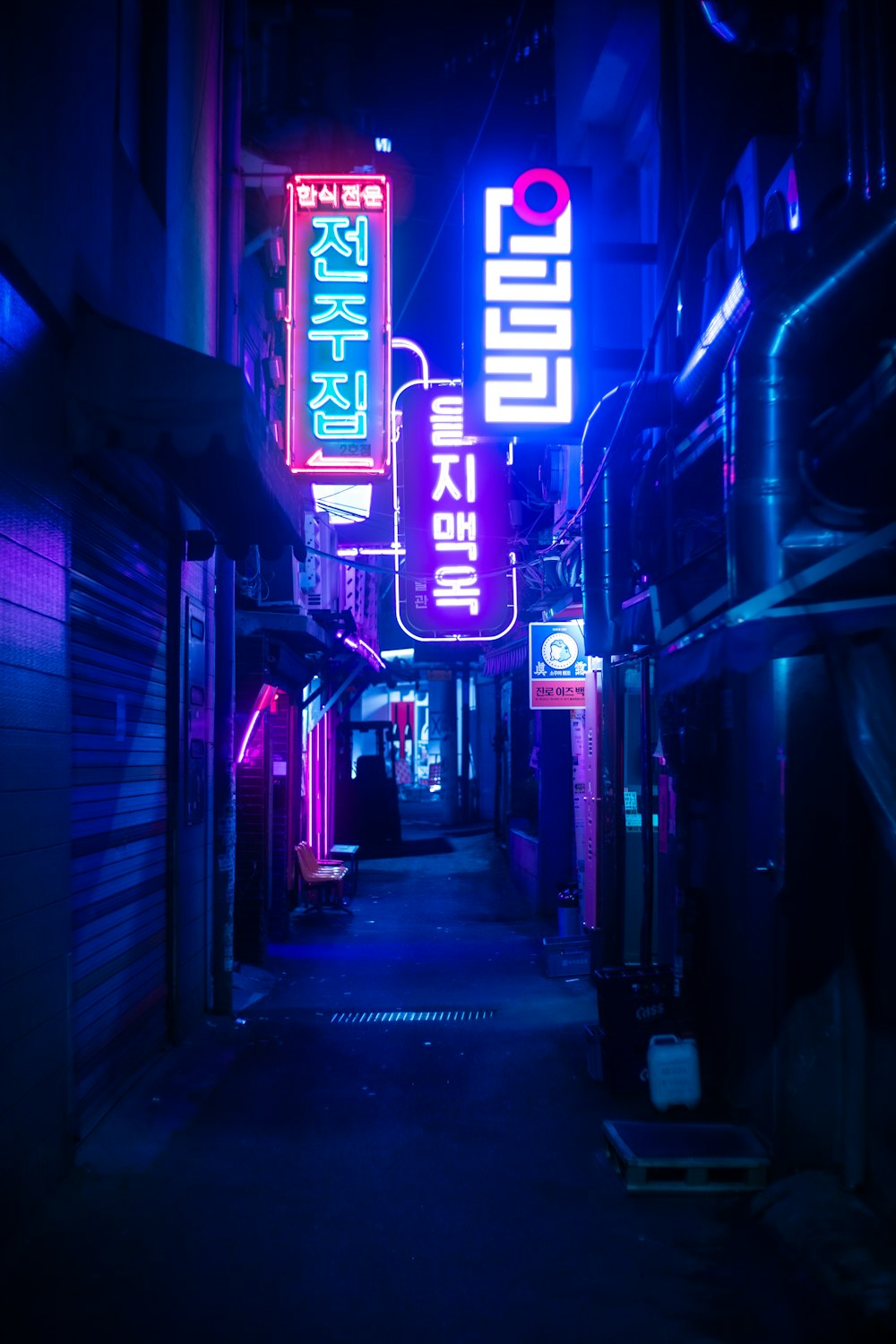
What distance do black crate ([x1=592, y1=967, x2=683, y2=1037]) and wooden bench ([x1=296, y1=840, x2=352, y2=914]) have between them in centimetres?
879

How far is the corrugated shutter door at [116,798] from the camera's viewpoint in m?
6.24

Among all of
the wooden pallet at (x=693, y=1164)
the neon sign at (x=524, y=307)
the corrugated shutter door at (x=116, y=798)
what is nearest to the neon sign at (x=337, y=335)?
the neon sign at (x=524, y=307)

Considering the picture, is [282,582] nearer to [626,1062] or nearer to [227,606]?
[227,606]

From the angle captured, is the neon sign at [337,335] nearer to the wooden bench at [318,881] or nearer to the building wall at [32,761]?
the building wall at [32,761]

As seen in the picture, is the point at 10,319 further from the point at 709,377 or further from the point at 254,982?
the point at 254,982

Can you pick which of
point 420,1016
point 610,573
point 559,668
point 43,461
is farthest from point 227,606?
point 559,668

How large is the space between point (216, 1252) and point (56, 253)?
519 centimetres

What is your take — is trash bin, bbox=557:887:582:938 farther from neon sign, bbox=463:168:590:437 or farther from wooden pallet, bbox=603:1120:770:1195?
wooden pallet, bbox=603:1120:770:1195

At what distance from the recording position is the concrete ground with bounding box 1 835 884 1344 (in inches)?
171

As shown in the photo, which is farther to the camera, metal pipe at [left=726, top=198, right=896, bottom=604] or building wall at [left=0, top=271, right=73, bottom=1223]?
metal pipe at [left=726, top=198, right=896, bottom=604]

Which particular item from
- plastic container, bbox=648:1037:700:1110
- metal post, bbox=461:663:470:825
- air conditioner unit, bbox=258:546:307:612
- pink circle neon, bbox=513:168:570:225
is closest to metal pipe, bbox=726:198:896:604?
plastic container, bbox=648:1037:700:1110

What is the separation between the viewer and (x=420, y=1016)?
394 inches

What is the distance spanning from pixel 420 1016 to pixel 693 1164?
4635 millimetres

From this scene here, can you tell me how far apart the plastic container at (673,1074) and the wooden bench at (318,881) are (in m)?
9.37
